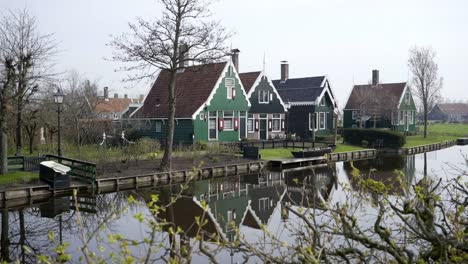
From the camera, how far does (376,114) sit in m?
44.9

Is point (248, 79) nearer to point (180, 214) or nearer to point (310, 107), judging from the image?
point (310, 107)

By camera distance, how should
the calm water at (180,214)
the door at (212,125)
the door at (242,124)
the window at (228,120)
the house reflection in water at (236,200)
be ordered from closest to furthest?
1. the calm water at (180,214)
2. the house reflection in water at (236,200)
3. the door at (212,125)
4. the window at (228,120)
5. the door at (242,124)

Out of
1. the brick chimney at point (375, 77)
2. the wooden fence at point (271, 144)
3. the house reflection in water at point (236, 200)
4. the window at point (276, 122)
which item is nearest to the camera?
the house reflection in water at point (236, 200)

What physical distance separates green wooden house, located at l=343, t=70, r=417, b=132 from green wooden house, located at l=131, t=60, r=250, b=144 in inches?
696

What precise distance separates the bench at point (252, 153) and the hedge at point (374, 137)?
15.3 meters

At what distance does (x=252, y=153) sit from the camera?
25906 millimetres

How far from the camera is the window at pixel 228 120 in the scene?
104ft

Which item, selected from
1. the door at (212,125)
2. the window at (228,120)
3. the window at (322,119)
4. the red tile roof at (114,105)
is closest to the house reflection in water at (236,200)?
the door at (212,125)

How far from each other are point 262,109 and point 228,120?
14.5ft

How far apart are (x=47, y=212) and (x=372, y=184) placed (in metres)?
12.2

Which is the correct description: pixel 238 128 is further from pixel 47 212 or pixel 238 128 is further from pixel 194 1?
pixel 47 212

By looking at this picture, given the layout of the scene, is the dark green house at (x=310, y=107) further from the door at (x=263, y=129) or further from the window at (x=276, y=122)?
the door at (x=263, y=129)

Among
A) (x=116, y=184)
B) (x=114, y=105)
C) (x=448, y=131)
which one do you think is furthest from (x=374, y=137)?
(x=114, y=105)

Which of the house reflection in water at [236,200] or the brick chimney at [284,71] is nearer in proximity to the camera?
the house reflection in water at [236,200]
